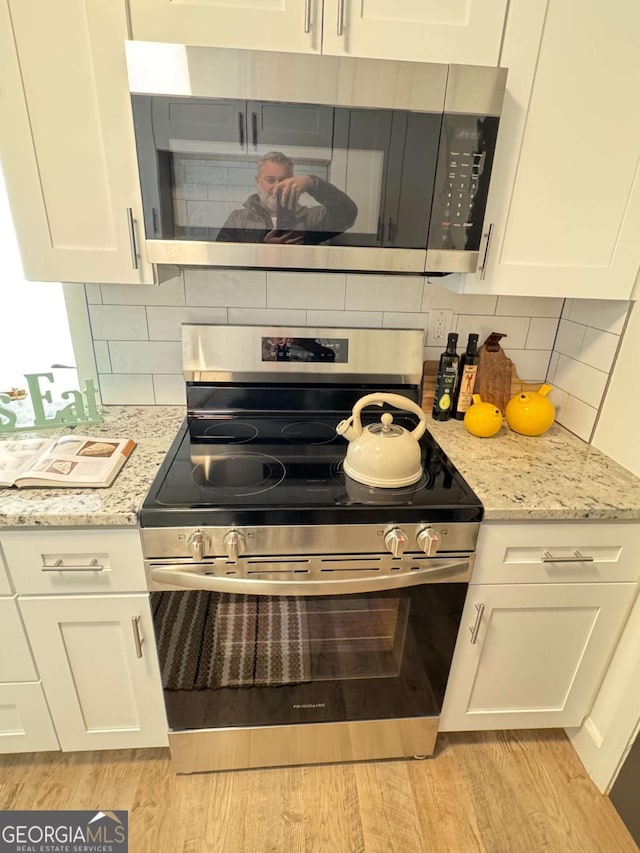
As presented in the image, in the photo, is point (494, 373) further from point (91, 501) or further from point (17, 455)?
point (17, 455)

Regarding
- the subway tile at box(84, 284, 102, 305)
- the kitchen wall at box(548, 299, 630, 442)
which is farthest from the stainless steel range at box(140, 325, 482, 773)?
the kitchen wall at box(548, 299, 630, 442)

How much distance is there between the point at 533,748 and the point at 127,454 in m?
1.63

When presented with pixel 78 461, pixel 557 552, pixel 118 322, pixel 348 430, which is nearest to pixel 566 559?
pixel 557 552

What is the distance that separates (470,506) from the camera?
43.1 inches

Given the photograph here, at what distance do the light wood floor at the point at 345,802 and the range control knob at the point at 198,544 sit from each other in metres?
0.85

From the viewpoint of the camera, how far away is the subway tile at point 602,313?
4.38 ft

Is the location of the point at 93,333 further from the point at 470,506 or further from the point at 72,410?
the point at 470,506

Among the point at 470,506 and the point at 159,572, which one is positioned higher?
the point at 470,506

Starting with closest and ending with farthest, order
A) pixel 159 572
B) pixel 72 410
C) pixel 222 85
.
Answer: pixel 222 85 < pixel 159 572 < pixel 72 410

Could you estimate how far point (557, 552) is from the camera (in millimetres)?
1208

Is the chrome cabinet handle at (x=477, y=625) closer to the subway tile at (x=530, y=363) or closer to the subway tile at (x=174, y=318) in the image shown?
the subway tile at (x=530, y=363)

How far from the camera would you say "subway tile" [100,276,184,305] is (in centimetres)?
147

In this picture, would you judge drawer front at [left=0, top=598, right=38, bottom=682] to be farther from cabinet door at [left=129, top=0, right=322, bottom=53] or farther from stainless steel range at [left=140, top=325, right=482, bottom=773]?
cabinet door at [left=129, top=0, right=322, bottom=53]

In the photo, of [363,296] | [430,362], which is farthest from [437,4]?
[430,362]
